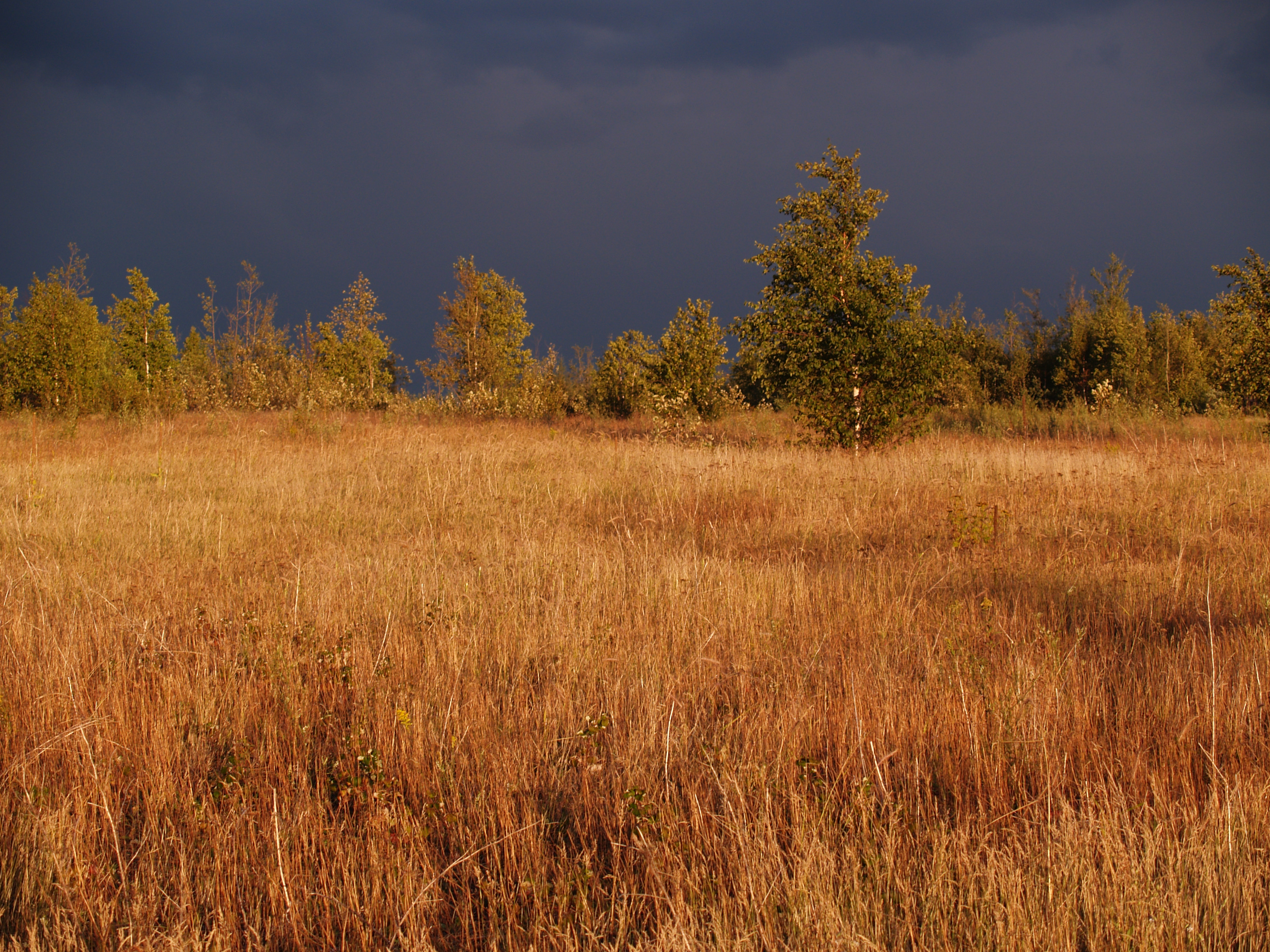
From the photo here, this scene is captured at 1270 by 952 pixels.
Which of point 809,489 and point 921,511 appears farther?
point 809,489

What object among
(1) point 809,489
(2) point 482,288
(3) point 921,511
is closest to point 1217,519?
(3) point 921,511

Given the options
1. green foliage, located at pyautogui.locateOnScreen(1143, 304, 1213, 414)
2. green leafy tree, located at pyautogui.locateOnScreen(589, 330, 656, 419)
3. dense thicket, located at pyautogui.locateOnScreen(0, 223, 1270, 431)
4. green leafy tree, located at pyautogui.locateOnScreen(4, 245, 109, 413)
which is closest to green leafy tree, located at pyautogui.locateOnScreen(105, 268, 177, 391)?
dense thicket, located at pyautogui.locateOnScreen(0, 223, 1270, 431)

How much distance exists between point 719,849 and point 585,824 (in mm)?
477

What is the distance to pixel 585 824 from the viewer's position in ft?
7.73

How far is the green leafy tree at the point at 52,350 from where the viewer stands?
76.4 ft

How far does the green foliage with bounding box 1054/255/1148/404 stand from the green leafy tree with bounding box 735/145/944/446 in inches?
946

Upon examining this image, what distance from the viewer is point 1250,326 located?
13.2 meters

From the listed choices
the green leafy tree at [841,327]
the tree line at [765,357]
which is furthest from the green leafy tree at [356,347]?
the green leafy tree at [841,327]

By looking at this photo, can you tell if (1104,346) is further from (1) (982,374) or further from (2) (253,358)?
(2) (253,358)

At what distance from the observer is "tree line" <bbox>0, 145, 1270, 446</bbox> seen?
1304 cm

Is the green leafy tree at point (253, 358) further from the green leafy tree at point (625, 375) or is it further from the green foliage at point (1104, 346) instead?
the green foliage at point (1104, 346)

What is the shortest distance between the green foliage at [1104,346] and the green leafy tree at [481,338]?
27.2 metres

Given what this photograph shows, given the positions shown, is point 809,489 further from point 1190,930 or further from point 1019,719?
point 1190,930

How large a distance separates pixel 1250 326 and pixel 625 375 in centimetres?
2010
